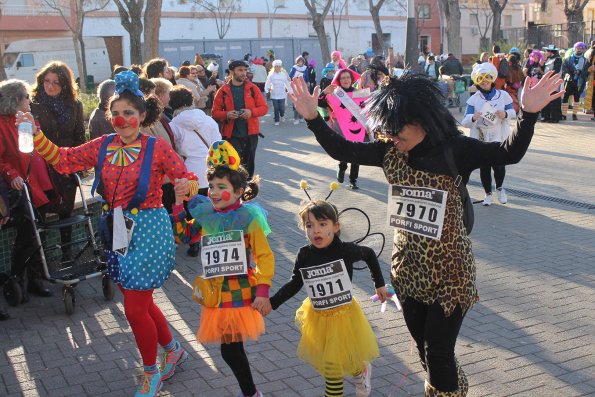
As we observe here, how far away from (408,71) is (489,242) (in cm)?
506

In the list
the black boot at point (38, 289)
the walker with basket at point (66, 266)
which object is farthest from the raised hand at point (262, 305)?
the black boot at point (38, 289)

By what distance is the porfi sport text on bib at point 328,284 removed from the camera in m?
4.27

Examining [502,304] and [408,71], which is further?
[502,304]

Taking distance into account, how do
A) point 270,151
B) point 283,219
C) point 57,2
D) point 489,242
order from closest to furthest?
point 489,242 → point 283,219 → point 270,151 → point 57,2

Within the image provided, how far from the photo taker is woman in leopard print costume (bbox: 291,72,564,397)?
3621mm

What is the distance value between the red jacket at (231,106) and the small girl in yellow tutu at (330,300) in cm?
594

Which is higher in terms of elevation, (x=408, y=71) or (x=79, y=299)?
(x=408, y=71)

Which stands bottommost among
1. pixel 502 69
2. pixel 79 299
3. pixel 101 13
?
pixel 79 299

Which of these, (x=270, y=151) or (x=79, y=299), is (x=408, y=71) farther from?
(x=270, y=151)

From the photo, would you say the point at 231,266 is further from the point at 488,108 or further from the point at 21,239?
the point at 488,108

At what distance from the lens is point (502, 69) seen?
53.7 feet

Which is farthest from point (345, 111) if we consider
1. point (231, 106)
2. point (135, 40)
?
point (135, 40)

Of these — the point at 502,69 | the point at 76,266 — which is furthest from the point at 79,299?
the point at 502,69

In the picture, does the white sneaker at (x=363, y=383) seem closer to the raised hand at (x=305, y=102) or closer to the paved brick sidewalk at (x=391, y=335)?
the paved brick sidewalk at (x=391, y=335)
